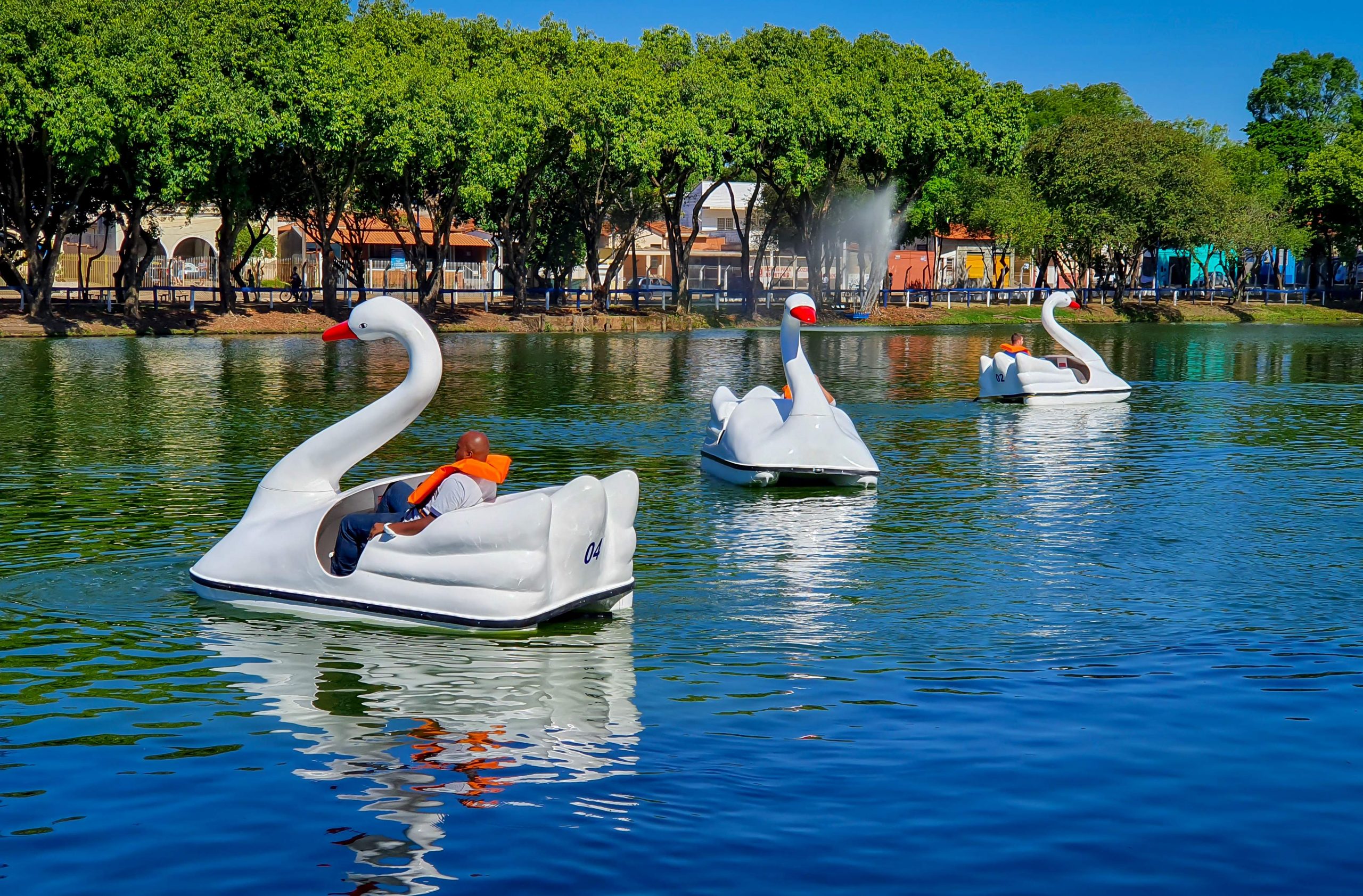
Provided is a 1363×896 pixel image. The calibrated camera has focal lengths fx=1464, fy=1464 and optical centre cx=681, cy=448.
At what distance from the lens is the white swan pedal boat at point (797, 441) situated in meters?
17.5

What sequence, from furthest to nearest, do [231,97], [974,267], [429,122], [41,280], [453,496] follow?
[974,267] → [429,122] → [41,280] → [231,97] → [453,496]

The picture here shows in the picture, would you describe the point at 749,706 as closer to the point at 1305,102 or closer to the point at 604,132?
the point at 604,132

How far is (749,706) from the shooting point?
28.8ft

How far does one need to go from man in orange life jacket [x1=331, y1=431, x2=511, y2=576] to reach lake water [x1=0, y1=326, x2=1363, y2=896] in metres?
0.66

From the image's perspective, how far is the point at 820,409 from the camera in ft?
57.9

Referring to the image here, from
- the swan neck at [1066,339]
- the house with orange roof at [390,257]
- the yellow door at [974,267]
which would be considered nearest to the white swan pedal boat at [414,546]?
the swan neck at [1066,339]

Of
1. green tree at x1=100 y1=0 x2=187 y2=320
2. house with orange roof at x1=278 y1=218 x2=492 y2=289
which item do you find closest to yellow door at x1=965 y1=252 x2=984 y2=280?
house with orange roof at x1=278 y1=218 x2=492 y2=289

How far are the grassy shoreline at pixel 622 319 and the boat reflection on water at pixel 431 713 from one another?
1679 inches

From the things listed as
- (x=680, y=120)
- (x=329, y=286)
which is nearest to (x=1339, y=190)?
(x=680, y=120)

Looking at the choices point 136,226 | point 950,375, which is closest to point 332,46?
point 136,226

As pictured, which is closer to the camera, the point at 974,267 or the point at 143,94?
the point at 143,94

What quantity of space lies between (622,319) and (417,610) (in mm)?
52532

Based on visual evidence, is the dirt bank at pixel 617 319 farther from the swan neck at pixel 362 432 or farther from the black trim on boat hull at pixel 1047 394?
the swan neck at pixel 362 432

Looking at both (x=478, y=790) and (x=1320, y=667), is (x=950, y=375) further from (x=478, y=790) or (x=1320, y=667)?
(x=478, y=790)
